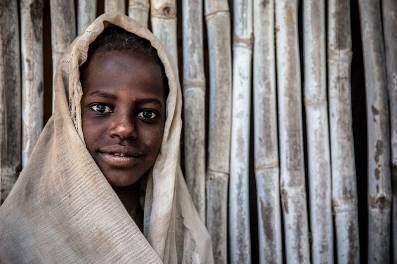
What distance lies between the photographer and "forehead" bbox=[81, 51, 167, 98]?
1.43m

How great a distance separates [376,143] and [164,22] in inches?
31.5

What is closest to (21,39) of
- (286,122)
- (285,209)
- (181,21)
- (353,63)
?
(181,21)

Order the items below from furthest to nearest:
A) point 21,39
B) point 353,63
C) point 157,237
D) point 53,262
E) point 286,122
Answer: point 353,63 < point 286,122 < point 21,39 < point 157,237 < point 53,262

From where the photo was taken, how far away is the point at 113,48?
1.47 metres

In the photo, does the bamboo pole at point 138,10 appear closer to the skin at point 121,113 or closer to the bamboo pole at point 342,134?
the skin at point 121,113

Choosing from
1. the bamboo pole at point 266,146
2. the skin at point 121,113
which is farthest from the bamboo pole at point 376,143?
the skin at point 121,113

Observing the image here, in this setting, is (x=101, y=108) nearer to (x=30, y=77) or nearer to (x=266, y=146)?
(x=30, y=77)

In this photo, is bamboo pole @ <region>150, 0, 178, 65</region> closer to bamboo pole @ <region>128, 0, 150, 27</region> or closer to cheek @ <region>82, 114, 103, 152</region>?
bamboo pole @ <region>128, 0, 150, 27</region>

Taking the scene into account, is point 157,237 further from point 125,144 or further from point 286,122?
point 286,122

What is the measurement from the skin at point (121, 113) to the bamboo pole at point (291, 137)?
0.50m

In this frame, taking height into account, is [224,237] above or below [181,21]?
below

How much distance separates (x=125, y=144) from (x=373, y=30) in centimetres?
95

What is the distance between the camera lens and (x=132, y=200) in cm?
158

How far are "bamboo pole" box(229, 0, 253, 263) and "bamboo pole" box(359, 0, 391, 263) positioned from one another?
1.31ft
